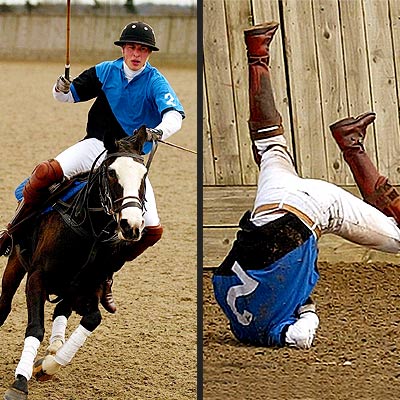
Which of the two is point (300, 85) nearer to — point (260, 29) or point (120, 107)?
point (260, 29)

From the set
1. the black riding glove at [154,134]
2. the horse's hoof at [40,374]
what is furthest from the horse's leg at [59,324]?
the black riding glove at [154,134]

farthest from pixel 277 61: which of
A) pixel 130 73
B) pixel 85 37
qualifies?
pixel 85 37

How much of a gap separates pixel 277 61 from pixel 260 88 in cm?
52

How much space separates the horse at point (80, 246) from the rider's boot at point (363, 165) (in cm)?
89

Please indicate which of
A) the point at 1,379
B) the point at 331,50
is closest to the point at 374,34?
the point at 331,50

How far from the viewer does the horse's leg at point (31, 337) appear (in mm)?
3398

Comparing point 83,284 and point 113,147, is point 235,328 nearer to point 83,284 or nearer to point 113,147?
point 83,284

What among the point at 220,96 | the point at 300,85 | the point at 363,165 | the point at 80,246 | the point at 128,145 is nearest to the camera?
the point at 128,145

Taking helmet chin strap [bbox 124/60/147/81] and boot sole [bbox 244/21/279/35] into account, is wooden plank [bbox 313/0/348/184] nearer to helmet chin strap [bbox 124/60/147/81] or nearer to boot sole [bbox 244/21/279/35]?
boot sole [bbox 244/21/279/35]

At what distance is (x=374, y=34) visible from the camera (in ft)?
14.4

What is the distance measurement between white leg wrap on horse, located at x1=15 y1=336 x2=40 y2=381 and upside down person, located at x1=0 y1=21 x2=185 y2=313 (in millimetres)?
468

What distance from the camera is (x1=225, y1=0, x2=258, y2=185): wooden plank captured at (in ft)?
13.5

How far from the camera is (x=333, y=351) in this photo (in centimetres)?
390

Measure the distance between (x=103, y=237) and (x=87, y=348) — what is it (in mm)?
1368
